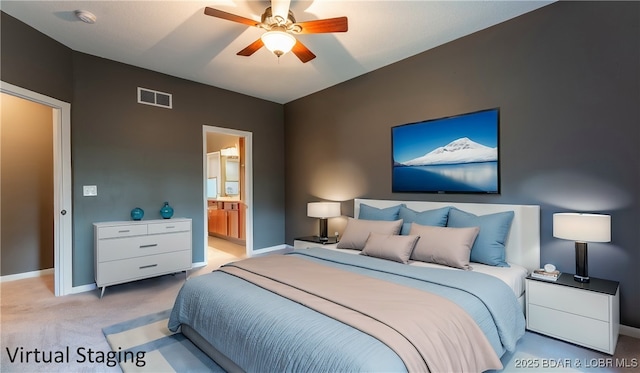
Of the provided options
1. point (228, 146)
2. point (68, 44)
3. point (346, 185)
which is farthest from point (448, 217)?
point (228, 146)

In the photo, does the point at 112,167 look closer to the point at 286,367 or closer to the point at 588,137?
the point at 286,367

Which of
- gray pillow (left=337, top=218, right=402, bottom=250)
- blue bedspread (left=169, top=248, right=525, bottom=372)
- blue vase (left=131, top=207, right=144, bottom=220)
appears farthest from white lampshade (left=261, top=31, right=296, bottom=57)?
blue vase (left=131, top=207, right=144, bottom=220)

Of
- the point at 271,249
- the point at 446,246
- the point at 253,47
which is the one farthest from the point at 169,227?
the point at 446,246

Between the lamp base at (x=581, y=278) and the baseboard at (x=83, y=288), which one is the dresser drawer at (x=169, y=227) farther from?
the lamp base at (x=581, y=278)

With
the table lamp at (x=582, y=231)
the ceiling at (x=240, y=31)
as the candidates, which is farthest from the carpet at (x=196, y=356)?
the ceiling at (x=240, y=31)

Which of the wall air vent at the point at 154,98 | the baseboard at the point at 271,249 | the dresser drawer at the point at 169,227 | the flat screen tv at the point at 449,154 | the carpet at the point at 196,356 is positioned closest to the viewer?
the carpet at the point at 196,356

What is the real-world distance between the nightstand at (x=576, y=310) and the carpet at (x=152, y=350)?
2.41 metres

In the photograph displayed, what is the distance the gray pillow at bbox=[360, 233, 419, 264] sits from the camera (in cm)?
267

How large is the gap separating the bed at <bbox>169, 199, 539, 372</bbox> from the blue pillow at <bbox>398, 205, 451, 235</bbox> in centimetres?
22

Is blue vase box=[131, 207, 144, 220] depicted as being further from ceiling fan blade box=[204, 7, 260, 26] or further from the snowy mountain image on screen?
Result: the snowy mountain image on screen

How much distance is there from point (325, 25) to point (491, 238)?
229 centimetres

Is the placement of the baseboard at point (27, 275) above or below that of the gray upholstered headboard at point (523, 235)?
below

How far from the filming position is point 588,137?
2.48m

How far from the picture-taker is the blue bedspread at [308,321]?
129 centimetres
